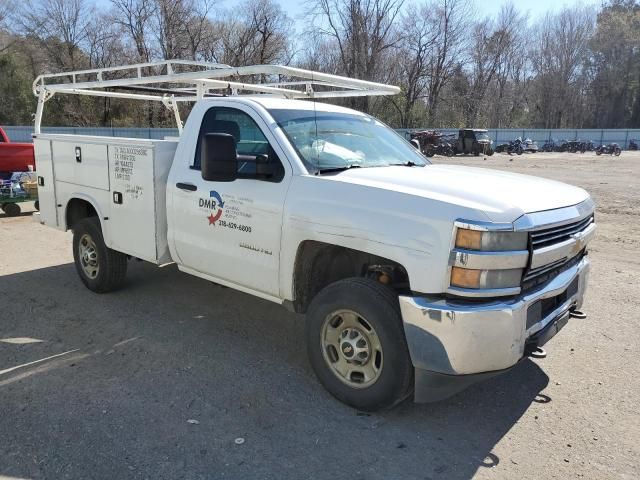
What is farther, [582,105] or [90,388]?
[582,105]

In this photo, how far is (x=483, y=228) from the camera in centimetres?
293

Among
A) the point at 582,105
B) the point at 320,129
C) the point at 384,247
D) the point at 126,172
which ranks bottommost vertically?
the point at 384,247

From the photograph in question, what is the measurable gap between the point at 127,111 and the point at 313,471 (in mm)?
43056

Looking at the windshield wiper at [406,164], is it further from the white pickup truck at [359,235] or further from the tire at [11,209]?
the tire at [11,209]

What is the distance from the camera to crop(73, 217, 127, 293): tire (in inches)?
226

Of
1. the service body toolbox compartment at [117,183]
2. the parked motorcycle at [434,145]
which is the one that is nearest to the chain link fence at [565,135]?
the parked motorcycle at [434,145]

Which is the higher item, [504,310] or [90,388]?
[504,310]

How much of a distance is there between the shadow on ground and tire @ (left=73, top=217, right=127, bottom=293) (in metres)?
0.62

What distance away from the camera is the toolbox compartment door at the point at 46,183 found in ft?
20.5

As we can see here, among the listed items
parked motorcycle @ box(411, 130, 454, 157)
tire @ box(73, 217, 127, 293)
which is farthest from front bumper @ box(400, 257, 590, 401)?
parked motorcycle @ box(411, 130, 454, 157)

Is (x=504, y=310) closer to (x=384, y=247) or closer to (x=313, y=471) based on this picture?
(x=384, y=247)

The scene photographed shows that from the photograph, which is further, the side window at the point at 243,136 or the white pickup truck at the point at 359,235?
the side window at the point at 243,136

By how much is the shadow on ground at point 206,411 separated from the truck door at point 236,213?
704mm

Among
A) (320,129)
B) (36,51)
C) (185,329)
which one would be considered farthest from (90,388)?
(36,51)
